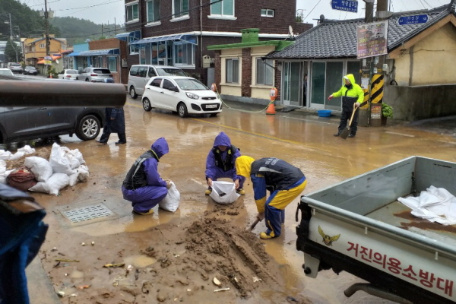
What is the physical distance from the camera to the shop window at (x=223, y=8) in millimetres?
27062

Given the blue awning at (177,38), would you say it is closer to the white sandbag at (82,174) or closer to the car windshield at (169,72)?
the car windshield at (169,72)

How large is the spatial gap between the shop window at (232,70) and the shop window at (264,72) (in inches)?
69.5

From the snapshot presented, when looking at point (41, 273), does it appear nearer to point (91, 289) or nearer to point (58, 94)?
point (91, 289)

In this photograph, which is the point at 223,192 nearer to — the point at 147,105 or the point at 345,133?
the point at 345,133

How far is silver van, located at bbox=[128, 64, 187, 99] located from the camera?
885 inches

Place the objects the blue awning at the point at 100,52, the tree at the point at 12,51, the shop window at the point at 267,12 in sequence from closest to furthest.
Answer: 1. the shop window at the point at 267,12
2. the blue awning at the point at 100,52
3. the tree at the point at 12,51

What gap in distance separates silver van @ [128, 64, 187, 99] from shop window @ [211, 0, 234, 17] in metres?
5.99

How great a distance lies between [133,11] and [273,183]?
1282 inches

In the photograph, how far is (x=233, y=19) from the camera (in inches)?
1097

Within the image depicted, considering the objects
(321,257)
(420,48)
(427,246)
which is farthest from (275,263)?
(420,48)

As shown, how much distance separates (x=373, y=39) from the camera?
1364 centimetres

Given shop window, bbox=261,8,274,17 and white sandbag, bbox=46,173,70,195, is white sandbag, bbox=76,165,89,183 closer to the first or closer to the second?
white sandbag, bbox=46,173,70,195

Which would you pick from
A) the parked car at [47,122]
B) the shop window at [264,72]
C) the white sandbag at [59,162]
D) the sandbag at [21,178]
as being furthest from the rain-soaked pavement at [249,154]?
the shop window at [264,72]

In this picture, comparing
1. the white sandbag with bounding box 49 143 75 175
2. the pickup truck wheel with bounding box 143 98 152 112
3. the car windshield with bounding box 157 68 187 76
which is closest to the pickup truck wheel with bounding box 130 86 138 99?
the car windshield with bounding box 157 68 187 76
